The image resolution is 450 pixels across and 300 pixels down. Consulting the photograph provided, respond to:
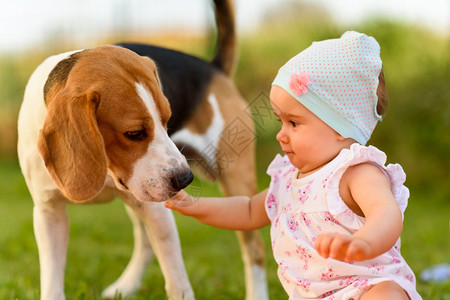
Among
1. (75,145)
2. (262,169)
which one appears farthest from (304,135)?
(262,169)

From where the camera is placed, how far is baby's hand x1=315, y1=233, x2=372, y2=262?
1820 millimetres

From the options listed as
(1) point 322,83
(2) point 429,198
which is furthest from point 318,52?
(2) point 429,198

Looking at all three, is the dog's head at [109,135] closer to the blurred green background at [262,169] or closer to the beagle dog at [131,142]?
the beagle dog at [131,142]

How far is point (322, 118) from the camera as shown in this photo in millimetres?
2342

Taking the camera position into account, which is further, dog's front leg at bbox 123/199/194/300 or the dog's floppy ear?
dog's front leg at bbox 123/199/194/300

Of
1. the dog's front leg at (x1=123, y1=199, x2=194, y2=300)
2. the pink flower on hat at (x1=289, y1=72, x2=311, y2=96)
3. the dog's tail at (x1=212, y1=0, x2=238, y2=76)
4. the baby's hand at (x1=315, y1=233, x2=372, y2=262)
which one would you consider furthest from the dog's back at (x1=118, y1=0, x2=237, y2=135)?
the baby's hand at (x1=315, y1=233, x2=372, y2=262)

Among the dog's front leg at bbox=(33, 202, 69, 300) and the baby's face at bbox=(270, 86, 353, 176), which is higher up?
the baby's face at bbox=(270, 86, 353, 176)

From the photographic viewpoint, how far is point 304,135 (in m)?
2.37

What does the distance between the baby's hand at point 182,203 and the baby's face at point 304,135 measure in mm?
511

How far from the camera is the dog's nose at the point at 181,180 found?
8.02 feet

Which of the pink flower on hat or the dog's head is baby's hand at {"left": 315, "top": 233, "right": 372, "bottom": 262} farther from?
the dog's head

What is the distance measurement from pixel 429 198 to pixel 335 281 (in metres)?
7.32

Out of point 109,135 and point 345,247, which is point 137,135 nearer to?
point 109,135

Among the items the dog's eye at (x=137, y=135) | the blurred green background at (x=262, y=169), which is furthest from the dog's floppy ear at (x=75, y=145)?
the blurred green background at (x=262, y=169)
